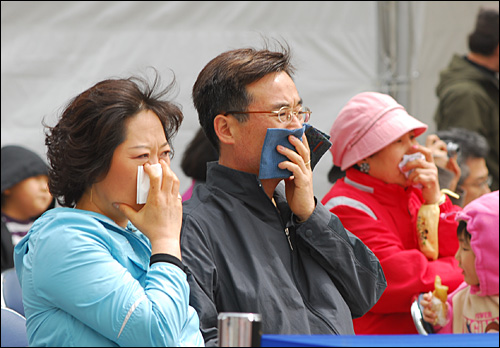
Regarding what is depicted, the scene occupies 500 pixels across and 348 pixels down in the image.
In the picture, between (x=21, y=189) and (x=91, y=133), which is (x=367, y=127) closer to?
(x=91, y=133)

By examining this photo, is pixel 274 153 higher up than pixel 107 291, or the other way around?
pixel 274 153

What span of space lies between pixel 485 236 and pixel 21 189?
2659mm

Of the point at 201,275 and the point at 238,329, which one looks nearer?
the point at 238,329

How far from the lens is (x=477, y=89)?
4129 mm

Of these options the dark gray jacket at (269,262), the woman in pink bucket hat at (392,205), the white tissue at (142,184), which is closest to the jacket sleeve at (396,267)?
the woman in pink bucket hat at (392,205)

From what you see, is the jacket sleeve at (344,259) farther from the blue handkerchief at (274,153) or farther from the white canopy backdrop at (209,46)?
the white canopy backdrop at (209,46)

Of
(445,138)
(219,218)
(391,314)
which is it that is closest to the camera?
(219,218)

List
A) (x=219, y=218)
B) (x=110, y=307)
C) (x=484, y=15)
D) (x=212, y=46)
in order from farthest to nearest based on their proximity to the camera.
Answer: (x=484, y=15), (x=212, y=46), (x=219, y=218), (x=110, y=307)

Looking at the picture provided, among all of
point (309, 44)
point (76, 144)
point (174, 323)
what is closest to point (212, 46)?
point (309, 44)

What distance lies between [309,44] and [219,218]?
2.43m

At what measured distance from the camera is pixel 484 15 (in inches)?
173

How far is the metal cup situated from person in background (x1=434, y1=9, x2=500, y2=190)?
3.13 metres

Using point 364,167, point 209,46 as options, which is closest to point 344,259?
point 364,167

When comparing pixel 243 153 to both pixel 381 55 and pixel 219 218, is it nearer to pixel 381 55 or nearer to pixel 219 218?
pixel 219 218
